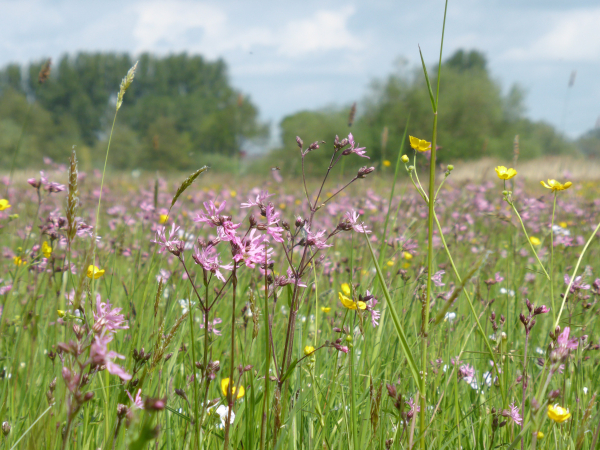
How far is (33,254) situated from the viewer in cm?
216

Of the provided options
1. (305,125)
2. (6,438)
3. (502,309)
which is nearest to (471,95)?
(305,125)

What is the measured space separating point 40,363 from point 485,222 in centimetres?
483

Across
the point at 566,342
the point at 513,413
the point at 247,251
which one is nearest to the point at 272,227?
the point at 247,251

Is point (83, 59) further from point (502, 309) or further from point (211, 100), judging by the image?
point (502, 309)

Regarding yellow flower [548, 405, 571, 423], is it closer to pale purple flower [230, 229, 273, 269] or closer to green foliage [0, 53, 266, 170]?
pale purple flower [230, 229, 273, 269]

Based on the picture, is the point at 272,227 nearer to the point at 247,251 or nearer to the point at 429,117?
the point at 247,251

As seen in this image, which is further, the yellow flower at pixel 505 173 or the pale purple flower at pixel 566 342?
the yellow flower at pixel 505 173

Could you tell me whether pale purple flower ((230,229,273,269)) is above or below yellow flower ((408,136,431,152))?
below

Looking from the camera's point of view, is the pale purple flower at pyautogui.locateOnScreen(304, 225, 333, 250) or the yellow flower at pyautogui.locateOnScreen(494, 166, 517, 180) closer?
the pale purple flower at pyautogui.locateOnScreen(304, 225, 333, 250)

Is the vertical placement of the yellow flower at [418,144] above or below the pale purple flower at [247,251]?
above

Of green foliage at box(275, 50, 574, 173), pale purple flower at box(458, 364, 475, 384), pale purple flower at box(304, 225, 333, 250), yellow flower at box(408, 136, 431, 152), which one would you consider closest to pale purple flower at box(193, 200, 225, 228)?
pale purple flower at box(304, 225, 333, 250)

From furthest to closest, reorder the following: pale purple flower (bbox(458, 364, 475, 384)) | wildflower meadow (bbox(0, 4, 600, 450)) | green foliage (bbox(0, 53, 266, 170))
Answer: green foliage (bbox(0, 53, 266, 170)) < pale purple flower (bbox(458, 364, 475, 384)) < wildflower meadow (bbox(0, 4, 600, 450))

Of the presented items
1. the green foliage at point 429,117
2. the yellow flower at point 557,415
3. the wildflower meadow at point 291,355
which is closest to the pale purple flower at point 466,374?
the wildflower meadow at point 291,355

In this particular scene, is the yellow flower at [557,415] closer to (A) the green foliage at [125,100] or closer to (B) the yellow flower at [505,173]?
(B) the yellow flower at [505,173]
